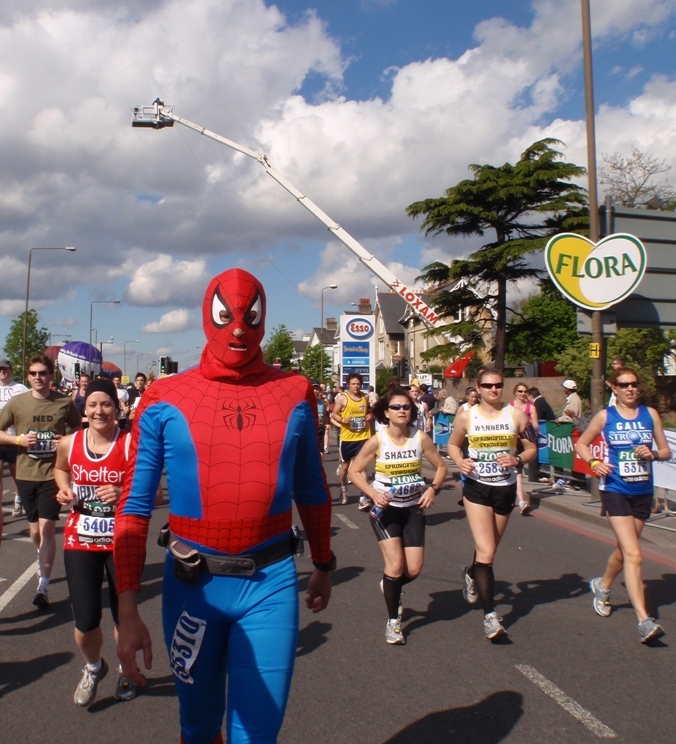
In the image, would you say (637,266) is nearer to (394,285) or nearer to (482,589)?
(482,589)

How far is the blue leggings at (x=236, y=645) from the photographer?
2436 mm

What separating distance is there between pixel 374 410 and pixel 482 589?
1.61m

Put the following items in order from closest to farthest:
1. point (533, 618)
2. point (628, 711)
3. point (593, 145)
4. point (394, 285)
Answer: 1. point (628, 711)
2. point (533, 618)
3. point (593, 145)
4. point (394, 285)

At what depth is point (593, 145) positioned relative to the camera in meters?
12.1

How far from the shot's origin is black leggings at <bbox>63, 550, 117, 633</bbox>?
14.0 feet

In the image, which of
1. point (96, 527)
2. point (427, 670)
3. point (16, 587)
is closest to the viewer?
point (96, 527)

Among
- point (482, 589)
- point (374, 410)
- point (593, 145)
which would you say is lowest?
point (482, 589)

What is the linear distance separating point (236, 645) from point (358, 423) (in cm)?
928

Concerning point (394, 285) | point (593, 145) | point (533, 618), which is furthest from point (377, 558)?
point (394, 285)

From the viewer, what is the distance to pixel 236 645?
2.48 metres

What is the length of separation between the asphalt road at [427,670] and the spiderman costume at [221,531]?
160 centimetres

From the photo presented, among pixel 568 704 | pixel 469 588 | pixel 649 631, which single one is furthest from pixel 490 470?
pixel 568 704

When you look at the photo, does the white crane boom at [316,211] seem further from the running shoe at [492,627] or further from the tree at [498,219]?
the running shoe at [492,627]

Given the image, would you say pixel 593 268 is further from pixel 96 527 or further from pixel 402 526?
pixel 96 527
